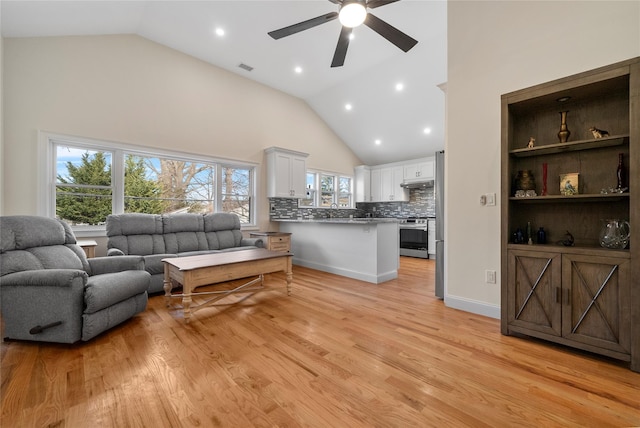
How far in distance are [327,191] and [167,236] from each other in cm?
417

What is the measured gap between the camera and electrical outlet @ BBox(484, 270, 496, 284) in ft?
8.71

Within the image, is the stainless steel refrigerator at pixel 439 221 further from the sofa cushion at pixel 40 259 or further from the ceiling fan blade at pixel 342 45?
the sofa cushion at pixel 40 259

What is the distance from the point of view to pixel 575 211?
2.29 m

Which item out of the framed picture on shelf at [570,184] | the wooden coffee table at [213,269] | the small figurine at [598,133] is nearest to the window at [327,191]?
the wooden coffee table at [213,269]

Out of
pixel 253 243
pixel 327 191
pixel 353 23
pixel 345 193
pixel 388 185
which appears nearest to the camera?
pixel 353 23

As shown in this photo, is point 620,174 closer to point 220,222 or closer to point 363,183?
point 220,222

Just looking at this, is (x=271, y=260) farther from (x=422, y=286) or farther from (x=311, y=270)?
(x=422, y=286)

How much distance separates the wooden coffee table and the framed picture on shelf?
2.80 metres

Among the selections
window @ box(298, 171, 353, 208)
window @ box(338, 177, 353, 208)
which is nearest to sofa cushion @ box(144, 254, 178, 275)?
window @ box(298, 171, 353, 208)

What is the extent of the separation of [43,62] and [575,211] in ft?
20.4

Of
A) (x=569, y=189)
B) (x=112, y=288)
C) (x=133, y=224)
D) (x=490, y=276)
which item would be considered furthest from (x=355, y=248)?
(x=133, y=224)

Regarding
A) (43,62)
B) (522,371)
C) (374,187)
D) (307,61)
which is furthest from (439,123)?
(43,62)

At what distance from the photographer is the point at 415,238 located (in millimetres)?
6426

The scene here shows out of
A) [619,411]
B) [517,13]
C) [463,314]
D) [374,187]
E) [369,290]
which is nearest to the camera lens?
[619,411]
